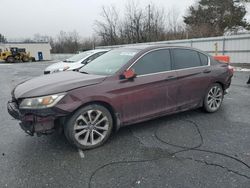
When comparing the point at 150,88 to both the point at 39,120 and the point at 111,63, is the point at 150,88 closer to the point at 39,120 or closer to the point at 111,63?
the point at 111,63

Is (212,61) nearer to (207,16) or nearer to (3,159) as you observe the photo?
(3,159)

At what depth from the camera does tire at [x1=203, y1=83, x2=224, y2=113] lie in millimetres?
4781

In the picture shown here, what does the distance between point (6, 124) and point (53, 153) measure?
188 cm

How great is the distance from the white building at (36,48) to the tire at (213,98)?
156 feet

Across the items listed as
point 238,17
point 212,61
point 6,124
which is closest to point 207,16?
point 238,17

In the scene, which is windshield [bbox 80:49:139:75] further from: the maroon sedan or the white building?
the white building

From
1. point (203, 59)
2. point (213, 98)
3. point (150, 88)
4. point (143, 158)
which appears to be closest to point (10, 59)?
point (203, 59)

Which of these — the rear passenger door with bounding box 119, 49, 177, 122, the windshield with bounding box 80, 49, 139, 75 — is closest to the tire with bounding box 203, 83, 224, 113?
the rear passenger door with bounding box 119, 49, 177, 122

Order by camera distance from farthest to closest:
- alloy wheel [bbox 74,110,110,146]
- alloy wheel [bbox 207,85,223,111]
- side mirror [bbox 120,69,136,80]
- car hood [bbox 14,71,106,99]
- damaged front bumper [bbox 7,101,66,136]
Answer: alloy wheel [bbox 207,85,223,111], side mirror [bbox 120,69,136,80], alloy wheel [bbox 74,110,110,146], car hood [bbox 14,71,106,99], damaged front bumper [bbox 7,101,66,136]

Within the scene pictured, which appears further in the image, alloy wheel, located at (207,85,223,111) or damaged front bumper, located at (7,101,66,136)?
alloy wheel, located at (207,85,223,111)

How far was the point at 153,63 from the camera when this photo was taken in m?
3.98

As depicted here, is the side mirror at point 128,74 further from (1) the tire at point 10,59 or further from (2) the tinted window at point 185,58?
(1) the tire at point 10,59

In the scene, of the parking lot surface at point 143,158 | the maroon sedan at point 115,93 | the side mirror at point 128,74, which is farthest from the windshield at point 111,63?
the parking lot surface at point 143,158

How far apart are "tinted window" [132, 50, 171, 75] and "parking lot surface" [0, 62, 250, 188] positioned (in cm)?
107
